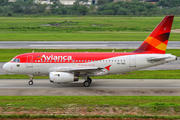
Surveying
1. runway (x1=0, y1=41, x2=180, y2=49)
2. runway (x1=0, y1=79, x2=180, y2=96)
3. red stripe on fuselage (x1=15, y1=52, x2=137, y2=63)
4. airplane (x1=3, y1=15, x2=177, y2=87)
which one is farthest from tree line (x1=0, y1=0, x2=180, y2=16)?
red stripe on fuselage (x1=15, y1=52, x2=137, y2=63)

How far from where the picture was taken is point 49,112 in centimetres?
2605

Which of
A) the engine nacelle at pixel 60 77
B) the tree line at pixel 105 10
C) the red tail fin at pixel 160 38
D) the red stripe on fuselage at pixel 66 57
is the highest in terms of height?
the tree line at pixel 105 10

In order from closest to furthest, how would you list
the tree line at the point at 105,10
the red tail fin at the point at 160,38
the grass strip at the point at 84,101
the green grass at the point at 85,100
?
1. the grass strip at the point at 84,101
2. the green grass at the point at 85,100
3. the red tail fin at the point at 160,38
4. the tree line at the point at 105,10

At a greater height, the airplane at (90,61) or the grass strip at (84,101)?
the airplane at (90,61)

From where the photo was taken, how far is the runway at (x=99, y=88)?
111ft

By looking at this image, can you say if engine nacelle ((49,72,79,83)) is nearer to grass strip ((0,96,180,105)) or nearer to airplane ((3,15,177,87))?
airplane ((3,15,177,87))

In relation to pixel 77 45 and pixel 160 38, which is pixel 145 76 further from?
pixel 77 45

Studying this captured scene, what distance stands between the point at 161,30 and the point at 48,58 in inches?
617

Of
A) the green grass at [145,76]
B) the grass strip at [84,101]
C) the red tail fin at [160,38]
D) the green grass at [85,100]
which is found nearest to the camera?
the grass strip at [84,101]

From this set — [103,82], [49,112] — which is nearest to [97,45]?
[103,82]

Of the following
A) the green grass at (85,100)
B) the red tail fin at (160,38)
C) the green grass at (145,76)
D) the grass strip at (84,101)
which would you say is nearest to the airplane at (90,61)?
the red tail fin at (160,38)

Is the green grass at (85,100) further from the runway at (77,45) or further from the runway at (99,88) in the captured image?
the runway at (77,45)

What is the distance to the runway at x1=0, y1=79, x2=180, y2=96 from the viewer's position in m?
33.8

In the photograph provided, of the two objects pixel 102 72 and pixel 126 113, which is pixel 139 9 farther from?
pixel 126 113
